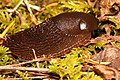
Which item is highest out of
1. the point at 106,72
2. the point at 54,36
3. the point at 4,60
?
the point at 54,36

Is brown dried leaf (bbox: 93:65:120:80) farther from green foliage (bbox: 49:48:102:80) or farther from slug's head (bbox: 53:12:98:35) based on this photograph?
slug's head (bbox: 53:12:98:35)

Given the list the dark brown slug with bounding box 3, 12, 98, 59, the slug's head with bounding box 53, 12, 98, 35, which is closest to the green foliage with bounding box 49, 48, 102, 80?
the dark brown slug with bounding box 3, 12, 98, 59

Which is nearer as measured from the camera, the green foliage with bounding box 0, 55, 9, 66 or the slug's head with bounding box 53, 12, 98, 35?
the green foliage with bounding box 0, 55, 9, 66

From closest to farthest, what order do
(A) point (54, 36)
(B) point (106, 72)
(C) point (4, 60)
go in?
(B) point (106, 72) → (C) point (4, 60) → (A) point (54, 36)

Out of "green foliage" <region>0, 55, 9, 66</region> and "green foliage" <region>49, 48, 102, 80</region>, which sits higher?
"green foliage" <region>0, 55, 9, 66</region>

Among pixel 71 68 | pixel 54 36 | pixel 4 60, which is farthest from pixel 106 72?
pixel 4 60

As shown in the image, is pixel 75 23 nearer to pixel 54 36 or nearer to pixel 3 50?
pixel 54 36
